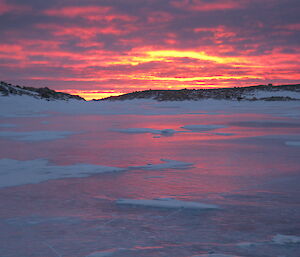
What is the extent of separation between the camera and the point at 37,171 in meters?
4.67

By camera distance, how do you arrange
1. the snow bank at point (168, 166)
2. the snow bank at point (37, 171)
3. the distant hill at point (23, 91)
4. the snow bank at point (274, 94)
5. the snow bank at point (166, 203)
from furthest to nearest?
the snow bank at point (274, 94) < the distant hill at point (23, 91) < the snow bank at point (168, 166) < the snow bank at point (37, 171) < the snow bank at point (166, 203)

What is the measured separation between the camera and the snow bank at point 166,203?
124 inches

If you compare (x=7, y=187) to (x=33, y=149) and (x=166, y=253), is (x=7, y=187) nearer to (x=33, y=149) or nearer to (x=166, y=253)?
(x=166, y=253)

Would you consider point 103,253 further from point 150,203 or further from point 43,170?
point 43,170

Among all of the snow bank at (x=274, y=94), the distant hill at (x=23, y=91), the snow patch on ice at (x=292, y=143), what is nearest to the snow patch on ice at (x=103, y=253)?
the snow patch on ice at (x=292, y=143)

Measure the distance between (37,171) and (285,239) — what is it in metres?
3.11

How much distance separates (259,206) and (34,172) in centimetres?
265

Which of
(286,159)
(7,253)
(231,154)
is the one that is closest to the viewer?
(7,253)

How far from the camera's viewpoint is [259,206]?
125 inches

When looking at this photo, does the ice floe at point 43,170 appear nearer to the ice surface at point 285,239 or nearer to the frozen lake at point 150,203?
the frozen lake at point 150,203

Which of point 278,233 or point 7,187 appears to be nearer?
point 278,233

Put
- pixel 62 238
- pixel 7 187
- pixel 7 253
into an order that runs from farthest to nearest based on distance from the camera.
→ pixel 7 187 → pixel 62 238 → pixel 7 253

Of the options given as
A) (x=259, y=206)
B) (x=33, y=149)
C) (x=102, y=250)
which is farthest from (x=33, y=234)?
(x=33, y=149)

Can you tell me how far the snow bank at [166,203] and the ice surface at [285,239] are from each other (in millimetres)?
714
